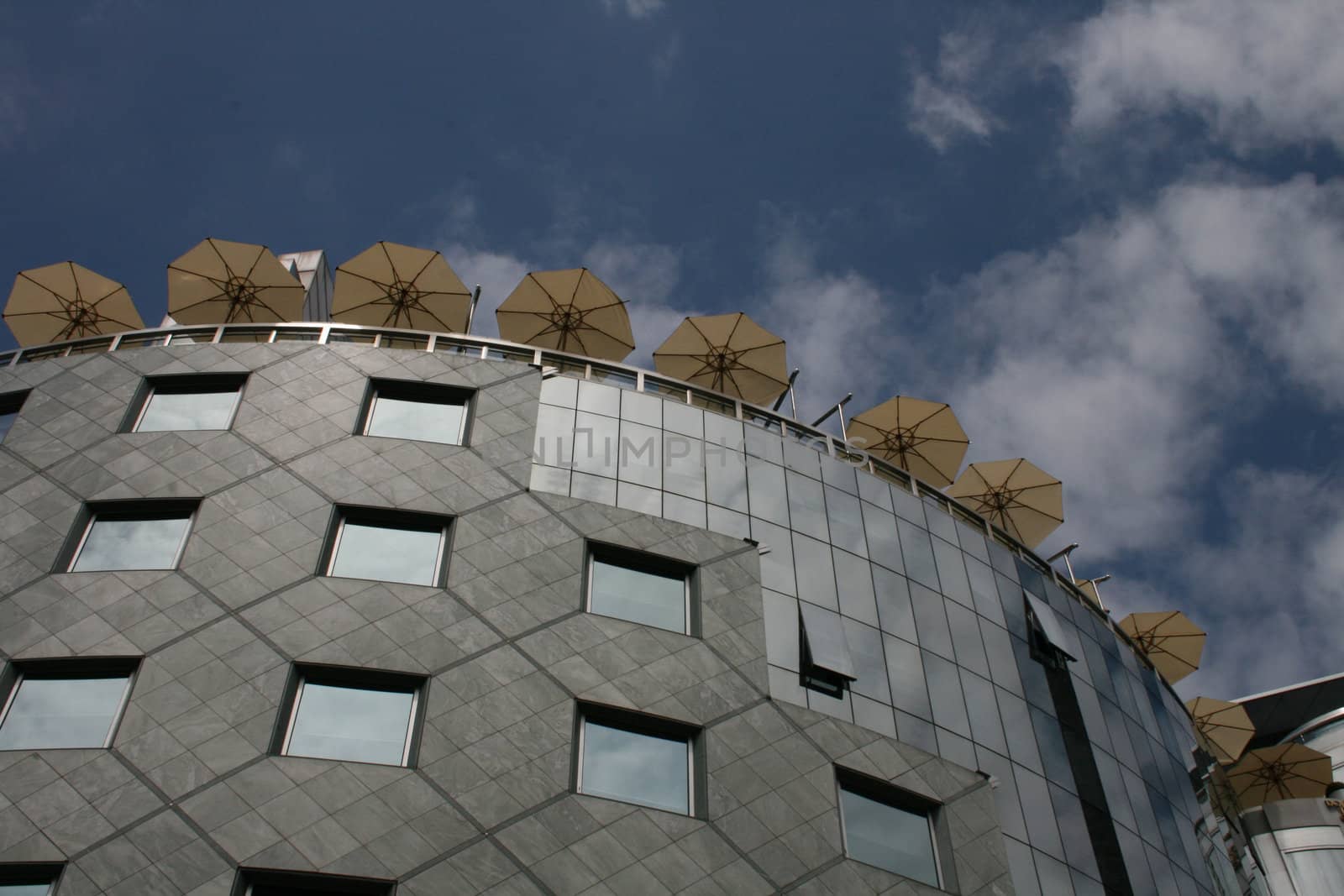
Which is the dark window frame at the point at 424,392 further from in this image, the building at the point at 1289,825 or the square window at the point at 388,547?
the building at the point at 1289,825

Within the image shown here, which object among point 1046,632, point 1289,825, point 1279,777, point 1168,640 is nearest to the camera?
point 1046,632

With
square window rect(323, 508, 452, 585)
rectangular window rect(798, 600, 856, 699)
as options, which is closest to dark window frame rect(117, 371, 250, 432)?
square window rect(323, 508, 452, 585)

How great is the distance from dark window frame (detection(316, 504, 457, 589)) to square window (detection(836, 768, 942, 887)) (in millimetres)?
7598

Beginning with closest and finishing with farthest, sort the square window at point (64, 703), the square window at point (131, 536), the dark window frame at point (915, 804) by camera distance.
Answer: the square window at point (64, 703), the dark window frame at point (915, 804), the square window at point (131, 536)

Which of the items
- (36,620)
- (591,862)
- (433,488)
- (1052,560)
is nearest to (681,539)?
(433,488)

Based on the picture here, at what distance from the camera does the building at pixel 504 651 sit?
16.6 m

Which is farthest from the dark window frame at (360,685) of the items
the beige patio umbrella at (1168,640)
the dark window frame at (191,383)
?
the beige patio umbrella at (1168,640)

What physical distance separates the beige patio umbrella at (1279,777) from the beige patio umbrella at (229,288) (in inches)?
1313

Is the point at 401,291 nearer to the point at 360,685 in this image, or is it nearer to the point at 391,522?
the point at 391,522

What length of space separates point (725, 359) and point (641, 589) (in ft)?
28.2

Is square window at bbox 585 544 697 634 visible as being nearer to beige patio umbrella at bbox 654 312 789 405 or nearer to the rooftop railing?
the rooftop railing

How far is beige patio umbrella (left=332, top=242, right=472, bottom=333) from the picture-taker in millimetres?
26781

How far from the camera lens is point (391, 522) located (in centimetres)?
2100

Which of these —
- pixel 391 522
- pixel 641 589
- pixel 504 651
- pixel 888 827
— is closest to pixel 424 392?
pixel 391 522
